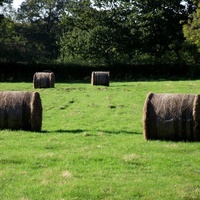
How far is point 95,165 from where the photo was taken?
30.1 feet

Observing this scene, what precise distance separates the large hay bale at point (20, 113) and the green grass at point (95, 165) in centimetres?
42

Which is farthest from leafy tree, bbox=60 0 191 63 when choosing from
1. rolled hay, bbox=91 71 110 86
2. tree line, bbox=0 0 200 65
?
rolled hay, bbox=91 71 110 86

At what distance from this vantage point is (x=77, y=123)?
A: 52.5ft

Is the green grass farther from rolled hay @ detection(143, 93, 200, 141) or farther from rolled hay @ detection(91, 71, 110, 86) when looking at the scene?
rolled hay @ detection(91, 71, 110, 86)

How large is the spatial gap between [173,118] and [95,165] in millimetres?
3503

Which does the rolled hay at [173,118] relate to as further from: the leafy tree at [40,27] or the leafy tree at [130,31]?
the leafy tree at [40,27]

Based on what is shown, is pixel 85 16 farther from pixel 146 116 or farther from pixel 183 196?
pixel 183 196

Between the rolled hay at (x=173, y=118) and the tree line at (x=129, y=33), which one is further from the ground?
the tree line at (x=129, y=33)

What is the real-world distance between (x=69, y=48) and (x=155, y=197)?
60.5 meters

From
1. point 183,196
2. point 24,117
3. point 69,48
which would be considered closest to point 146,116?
point 24,117

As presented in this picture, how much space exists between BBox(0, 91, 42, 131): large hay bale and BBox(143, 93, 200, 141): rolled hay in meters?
3.65

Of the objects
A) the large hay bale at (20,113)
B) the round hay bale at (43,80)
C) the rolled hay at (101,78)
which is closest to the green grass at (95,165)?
the large hay bale at (20,113)

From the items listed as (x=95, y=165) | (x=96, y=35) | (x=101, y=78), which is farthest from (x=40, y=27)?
(x=95, y=165)

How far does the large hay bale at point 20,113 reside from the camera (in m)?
13.6
